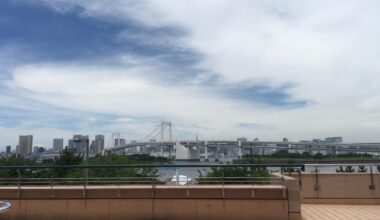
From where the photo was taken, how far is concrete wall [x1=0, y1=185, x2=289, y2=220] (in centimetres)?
1086

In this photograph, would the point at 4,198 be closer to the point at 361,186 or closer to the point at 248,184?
the point at 248,184

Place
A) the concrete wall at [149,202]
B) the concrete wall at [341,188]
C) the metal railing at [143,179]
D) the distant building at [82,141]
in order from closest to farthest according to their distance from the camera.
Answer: the concrete wall at [149,202] < the metal railing at [143,179] < the concrete wall at [341,188] < the distant building at [82,141]

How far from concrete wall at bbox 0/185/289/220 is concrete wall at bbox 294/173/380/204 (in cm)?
355

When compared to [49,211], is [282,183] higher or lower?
higher

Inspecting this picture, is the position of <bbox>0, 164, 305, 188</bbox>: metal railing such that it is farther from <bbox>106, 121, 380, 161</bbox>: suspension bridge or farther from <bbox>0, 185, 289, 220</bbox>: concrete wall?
<bbox>106, 121, 380, 161</bbox>: suspension bridge

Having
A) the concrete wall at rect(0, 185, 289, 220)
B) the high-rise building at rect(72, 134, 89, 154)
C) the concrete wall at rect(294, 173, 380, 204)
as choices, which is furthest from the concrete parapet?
the high-rise building at rect(72, 134, 89, 154)

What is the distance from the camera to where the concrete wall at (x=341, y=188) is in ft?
45.6

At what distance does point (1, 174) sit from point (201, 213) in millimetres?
8139

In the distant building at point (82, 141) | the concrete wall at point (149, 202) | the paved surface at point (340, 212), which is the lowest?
the paved surface at point (340, 212)

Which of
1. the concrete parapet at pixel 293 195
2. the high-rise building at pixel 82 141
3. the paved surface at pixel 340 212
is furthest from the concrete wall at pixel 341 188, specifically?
the high-rise building at pixel 82 141

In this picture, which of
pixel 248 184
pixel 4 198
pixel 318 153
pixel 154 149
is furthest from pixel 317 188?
pixel 154 149

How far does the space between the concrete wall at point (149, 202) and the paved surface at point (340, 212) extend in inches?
46.8

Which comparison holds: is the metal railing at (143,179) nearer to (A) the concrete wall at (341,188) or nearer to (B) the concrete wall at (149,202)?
(B) the concrete wall at (149,202)

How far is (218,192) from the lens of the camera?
36.1ft
